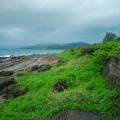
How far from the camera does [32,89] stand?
64.2 ft

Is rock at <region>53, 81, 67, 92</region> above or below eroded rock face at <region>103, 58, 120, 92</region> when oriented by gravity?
below

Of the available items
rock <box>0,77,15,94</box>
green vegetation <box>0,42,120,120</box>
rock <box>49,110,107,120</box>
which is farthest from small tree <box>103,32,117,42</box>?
rock <box>49,110,107,120</box>

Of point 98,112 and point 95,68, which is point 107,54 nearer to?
point 95,68

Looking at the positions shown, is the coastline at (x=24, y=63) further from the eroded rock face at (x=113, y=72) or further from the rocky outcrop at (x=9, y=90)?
the eroded rock face at (x=113, y=72)

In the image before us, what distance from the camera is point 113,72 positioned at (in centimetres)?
1500

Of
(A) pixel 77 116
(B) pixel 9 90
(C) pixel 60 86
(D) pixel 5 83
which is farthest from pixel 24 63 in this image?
(A) pixel 77 116

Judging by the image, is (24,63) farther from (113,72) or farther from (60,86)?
(113,72)

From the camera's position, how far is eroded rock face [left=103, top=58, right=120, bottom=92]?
14.1m

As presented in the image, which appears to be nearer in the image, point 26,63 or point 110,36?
point 26,63

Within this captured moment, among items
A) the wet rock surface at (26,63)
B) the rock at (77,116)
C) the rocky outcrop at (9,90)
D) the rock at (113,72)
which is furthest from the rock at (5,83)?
the wet rock surface at (26,63)

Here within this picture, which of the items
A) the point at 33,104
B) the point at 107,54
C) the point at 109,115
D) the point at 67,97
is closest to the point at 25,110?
the point at 33,104

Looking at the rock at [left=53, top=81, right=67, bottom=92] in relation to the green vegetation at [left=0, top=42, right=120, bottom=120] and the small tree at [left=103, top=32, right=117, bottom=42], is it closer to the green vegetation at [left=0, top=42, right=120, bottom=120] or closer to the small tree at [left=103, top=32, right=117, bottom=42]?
the green vegetation at [left=0, top=42, right=120, bottom=120]

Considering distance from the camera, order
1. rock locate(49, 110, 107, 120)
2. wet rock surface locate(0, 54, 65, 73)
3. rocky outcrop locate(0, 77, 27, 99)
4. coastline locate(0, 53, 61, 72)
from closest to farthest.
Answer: rock locate(49, 110, 107, 120) → rocky outcrop locate(0, 77, 27, 99) → wet rock surface locate(0, 54, 65, 73) → coastline locate(0, 53, 61, 72)

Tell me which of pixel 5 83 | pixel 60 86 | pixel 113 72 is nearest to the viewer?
pixel 113 72
